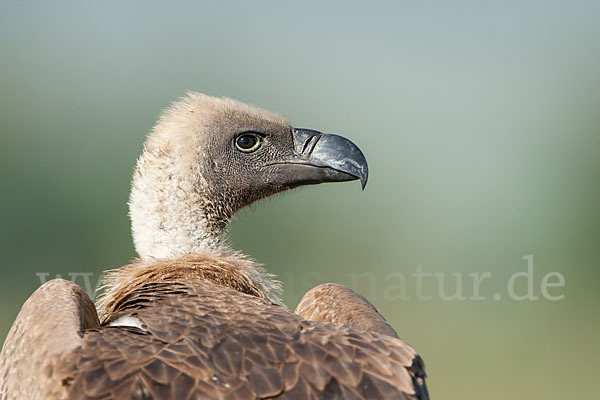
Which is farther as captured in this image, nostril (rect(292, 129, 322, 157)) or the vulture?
nostril (rect(292, 129, 322, 157))

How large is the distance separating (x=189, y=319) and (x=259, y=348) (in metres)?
0.41

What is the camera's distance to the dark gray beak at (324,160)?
541 centimetres

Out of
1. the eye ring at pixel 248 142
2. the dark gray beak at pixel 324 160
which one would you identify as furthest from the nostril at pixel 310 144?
the eye ring at pixel 248 142

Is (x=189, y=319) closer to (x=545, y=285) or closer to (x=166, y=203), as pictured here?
(x=166, y=203)

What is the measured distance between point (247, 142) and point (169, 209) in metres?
0.82

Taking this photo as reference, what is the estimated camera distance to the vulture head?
16.8ft

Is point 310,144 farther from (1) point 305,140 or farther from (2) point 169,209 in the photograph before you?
(2) point 169,209

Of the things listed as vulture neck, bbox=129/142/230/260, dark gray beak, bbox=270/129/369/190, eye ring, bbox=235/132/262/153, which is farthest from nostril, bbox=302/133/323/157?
vulture neck, bbox=129/142/230/260

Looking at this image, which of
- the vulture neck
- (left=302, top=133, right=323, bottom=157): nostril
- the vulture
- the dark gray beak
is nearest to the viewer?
the vulture

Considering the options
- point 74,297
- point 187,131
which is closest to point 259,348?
point 74,297

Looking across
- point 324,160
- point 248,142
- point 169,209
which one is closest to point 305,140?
point 324,160

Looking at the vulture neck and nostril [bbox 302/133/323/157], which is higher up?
nostril [bbox 302/133/323/157]

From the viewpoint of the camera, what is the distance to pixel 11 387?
142 inches

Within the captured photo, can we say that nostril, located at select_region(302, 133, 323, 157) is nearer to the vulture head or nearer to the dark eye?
the vulture head
